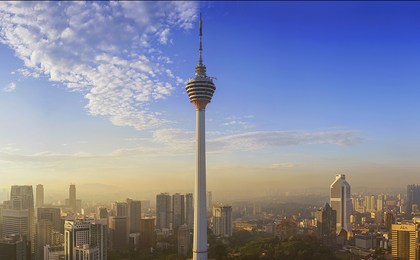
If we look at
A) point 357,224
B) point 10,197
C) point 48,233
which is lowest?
point 357,224

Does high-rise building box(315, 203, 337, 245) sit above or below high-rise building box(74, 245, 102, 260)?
below

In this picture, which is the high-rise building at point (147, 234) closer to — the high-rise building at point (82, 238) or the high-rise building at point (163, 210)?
the high-rise building at point (163, 210)

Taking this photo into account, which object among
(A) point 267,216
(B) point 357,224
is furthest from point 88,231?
(B) point 357,224

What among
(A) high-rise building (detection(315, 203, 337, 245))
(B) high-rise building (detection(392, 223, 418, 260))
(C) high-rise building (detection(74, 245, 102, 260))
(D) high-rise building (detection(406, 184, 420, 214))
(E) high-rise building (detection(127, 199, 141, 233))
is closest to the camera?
(C) high-rise building (detection(74, 245, 102, 260))

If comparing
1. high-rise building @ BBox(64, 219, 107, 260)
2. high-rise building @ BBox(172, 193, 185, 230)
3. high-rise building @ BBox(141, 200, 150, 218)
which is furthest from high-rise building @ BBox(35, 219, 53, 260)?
high-rise building @ BBox(172, 193, 185, 230)

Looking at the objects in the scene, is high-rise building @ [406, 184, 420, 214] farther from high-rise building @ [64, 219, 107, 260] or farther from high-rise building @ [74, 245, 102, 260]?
high-rise building @ [74, 245, 102, 260]

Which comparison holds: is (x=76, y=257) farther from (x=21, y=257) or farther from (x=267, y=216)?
(x=267, y=216)

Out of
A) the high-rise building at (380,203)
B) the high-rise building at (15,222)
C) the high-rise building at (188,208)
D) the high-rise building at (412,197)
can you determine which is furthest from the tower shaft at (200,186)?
the high-rise building at (380,203)
